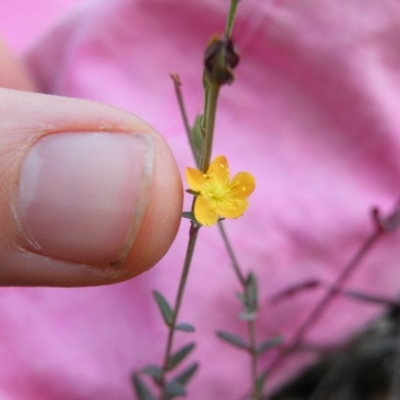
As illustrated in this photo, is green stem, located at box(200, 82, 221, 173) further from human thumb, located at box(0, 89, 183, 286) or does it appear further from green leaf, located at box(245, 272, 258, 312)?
green leaf, located at box(245, 272, 258, 312)

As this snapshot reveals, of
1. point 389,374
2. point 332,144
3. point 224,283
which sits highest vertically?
point 332,144

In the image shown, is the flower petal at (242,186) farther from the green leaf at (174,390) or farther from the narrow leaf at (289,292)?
the narrow leaf at (289,292)

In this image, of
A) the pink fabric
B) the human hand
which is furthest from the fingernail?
the pink fabric

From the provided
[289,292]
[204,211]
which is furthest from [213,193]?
[289,292]

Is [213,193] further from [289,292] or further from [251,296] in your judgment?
[289,292]

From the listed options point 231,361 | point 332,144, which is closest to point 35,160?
point 231,361

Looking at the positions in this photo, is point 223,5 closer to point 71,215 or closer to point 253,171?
point 253,171
